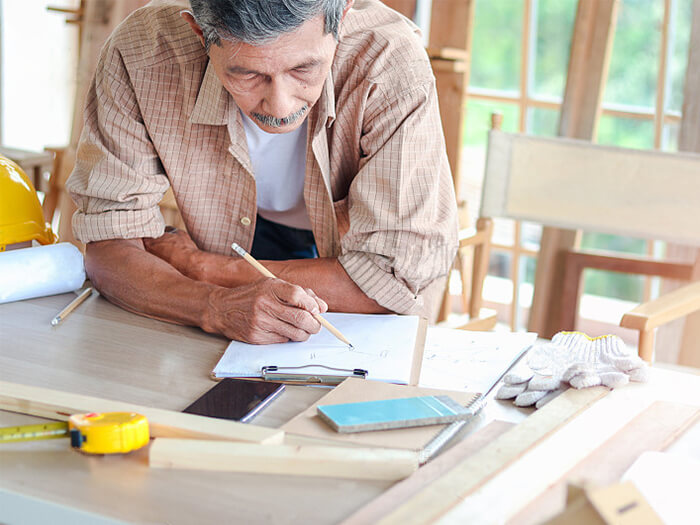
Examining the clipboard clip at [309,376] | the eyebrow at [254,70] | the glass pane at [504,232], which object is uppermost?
the eyebrow at [254,70]

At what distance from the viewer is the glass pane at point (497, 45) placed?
353 centimetres

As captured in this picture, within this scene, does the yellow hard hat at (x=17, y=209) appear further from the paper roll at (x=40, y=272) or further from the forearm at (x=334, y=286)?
the forearm at (x=334, y=286)

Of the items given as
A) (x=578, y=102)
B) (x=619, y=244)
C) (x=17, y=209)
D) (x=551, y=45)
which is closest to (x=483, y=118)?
(x=551, y=45)

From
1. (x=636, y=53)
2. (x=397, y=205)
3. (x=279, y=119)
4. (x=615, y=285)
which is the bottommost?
(x=615, y=285)

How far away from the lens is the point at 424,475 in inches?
34.9

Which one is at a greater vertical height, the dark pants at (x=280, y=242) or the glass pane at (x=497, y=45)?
the glass pane at (x=497, y=45)

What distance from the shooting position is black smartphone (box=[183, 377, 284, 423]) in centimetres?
104

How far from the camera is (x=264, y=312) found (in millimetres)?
1329

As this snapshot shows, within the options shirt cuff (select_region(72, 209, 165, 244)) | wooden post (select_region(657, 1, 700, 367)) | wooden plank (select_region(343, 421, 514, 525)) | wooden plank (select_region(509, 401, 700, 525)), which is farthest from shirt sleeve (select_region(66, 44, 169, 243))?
wooden post (select_region(657, 1, 700, 367))

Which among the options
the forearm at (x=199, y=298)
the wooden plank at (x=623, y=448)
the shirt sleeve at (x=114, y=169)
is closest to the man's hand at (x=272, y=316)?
the forearm at (x=199, y=298)

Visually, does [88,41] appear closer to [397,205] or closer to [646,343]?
[397,205]

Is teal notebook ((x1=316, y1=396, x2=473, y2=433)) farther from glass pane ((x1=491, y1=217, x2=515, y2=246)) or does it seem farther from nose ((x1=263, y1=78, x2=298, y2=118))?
glass pane ((x1=491, y1=217, x2=515, y2=246))

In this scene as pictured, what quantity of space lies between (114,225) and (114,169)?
0.11 metres

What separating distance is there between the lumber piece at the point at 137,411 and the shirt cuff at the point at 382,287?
1.86 feet
